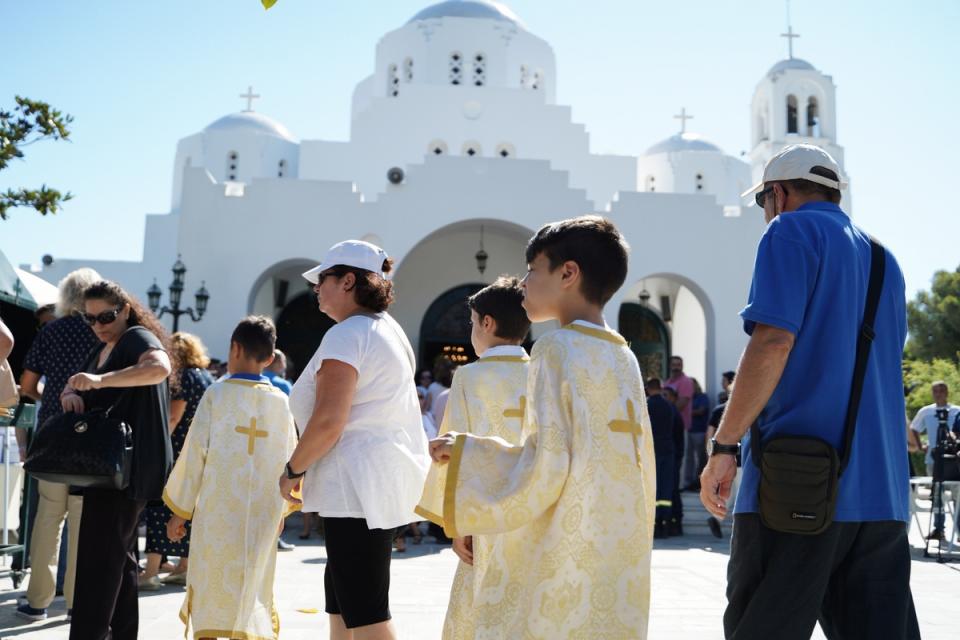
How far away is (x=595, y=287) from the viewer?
110 inches

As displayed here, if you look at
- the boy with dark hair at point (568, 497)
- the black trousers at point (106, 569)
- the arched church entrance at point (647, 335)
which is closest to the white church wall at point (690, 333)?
the arched church entrance at point (647, 335)

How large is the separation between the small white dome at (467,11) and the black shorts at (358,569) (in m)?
24.8

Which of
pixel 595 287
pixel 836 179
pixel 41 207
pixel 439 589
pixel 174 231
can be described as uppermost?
pixel 174 231

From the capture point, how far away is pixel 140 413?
432 cm

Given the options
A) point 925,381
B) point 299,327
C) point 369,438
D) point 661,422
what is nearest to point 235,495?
point 369,438

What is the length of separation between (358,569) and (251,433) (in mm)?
1416

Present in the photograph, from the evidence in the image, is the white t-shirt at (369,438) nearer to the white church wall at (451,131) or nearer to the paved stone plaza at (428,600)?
the paved stone plaza at (428,600)

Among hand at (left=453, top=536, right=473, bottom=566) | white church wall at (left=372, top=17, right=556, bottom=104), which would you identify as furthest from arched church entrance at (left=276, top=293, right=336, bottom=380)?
hand at (left=453, top=536, right=473, bottom=566)

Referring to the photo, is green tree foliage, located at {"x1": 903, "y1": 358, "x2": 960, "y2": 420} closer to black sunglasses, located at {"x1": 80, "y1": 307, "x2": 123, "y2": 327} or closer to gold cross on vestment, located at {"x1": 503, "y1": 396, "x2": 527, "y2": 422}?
gold cross on vestment, located at {"x1": 503, "y1": 396, "x2": 527, "y2": 422}

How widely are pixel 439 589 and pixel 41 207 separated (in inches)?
165

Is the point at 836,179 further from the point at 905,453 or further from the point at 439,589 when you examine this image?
the point at 439,589

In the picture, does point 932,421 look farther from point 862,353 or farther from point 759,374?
point 759,374

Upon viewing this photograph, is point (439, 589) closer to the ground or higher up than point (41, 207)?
closer to the ground

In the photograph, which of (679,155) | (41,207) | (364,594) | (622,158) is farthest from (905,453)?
(679,155)
